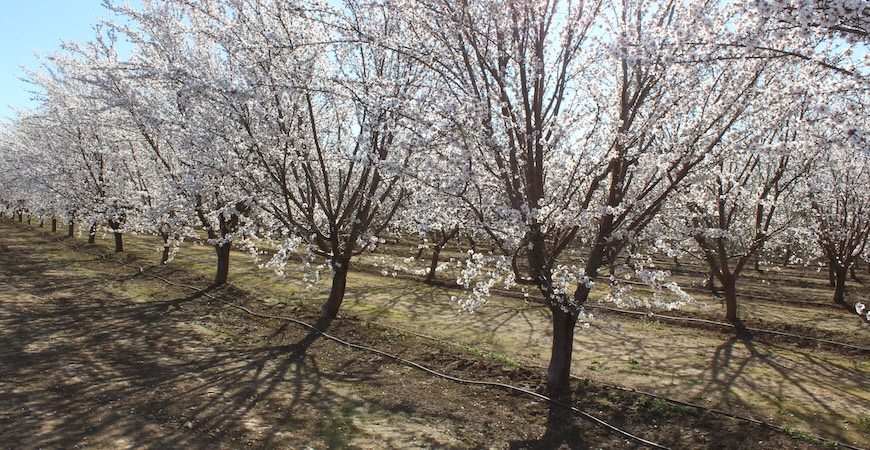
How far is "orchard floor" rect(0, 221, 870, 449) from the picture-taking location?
23.2ft

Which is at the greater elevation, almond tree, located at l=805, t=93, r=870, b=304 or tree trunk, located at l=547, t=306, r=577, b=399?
almond tree, located at l=805, t=93, r=870, b=304

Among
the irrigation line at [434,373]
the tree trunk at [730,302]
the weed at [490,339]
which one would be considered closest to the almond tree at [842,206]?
the tree trunk at [730,302]

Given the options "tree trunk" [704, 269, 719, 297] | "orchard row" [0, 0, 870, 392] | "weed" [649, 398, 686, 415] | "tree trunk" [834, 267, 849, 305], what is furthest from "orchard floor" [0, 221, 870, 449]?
"tree trunk" [704, 269, 719, 297]

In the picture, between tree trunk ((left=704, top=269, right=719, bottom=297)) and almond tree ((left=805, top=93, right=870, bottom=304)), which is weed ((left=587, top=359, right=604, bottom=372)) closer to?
almond tree ((left=805, top=93, right=870, bottom=304))

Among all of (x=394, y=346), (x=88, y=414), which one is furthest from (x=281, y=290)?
(x=88, y=414)

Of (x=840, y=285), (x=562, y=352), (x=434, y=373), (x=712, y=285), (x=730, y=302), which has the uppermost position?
(x=840, y=285)

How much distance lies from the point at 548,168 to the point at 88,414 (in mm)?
8154

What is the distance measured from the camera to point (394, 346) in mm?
11711

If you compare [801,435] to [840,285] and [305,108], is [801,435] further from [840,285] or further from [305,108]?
[840,285]

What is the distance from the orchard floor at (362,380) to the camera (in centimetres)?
707

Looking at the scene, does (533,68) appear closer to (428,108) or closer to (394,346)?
(428,108)

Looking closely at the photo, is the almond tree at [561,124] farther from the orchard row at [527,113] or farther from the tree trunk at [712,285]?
the tree trunk at [712,285]

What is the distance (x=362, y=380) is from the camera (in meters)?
9.52

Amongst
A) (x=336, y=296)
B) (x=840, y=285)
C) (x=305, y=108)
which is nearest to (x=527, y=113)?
(x=305, y=108)
